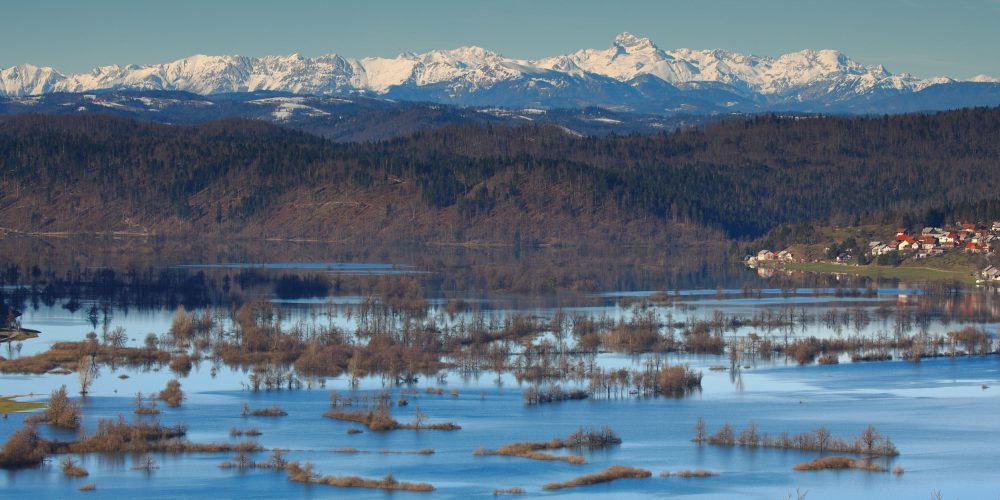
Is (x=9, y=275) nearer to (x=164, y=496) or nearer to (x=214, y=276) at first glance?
(x=214, y=276)

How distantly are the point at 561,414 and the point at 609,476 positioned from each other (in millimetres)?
13949

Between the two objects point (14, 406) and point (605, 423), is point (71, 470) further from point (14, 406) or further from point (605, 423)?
point (605, 423)

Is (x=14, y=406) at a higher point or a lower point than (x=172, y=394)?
lower

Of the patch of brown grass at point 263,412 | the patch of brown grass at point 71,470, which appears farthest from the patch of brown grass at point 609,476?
the patch of brown grass at point 263,412

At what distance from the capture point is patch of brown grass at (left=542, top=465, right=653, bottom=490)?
61594 millimetres

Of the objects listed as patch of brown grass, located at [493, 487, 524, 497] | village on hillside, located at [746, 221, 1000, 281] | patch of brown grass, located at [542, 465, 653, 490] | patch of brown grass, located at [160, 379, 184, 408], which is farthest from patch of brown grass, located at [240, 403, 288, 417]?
village on hillside, located at [746, 221, 1000, 281]

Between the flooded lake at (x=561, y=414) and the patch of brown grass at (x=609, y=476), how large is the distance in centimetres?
53

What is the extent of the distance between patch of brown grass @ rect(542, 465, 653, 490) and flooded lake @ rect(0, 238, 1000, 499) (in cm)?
53

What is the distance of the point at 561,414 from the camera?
76.5m

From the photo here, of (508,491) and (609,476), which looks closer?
(508,491)

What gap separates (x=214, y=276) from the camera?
160 meters

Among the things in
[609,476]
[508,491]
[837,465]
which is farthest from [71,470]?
[837,465]

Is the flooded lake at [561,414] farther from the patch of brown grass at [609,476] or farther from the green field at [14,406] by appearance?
the green field at [14,406]

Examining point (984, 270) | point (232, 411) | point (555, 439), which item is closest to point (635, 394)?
point (555, 439)
